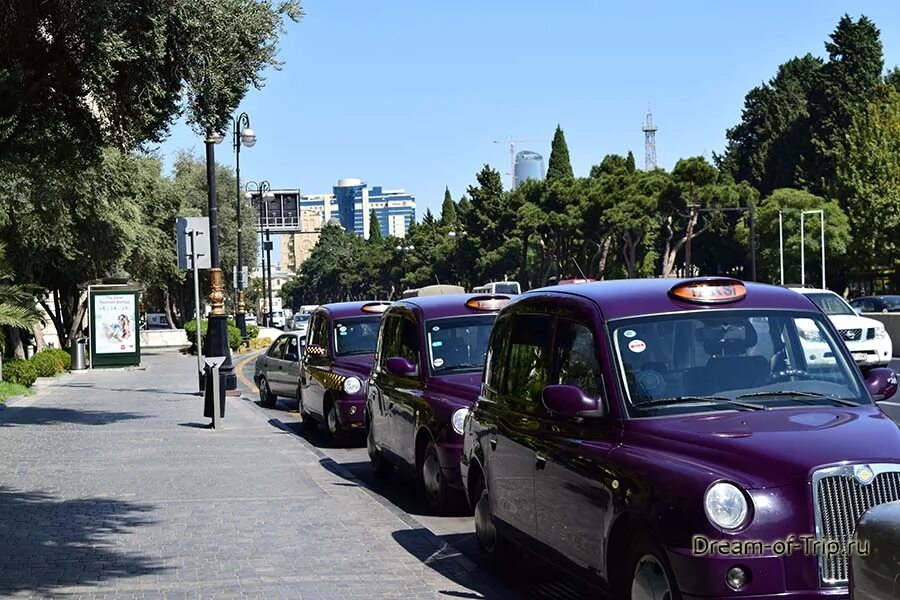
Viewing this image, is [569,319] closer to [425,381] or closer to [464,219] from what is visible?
[425,381]

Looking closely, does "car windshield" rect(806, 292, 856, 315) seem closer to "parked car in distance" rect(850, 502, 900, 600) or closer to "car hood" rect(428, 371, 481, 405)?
"car hood" rect(428, 371, 481, 405)

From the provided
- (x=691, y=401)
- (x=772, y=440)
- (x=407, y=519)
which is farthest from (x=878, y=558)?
(x=407, y=519)

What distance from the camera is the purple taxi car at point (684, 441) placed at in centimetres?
512

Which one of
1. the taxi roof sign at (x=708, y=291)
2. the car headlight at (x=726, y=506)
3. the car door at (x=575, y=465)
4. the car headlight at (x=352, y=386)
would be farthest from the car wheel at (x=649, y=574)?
the car headlight at (x=352, y=386)

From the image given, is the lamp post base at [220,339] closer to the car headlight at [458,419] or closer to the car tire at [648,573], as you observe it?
the car headlight at [458,419]

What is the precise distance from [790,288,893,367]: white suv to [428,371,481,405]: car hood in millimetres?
14110

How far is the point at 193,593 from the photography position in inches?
293

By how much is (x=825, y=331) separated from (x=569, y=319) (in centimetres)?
143

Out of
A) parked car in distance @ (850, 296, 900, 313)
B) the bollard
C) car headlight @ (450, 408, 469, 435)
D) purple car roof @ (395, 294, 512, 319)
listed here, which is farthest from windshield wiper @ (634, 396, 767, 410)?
parked car in distance @ (850, 296, 900, 313)

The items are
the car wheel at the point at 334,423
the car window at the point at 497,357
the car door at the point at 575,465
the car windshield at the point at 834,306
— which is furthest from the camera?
the car windshield at the point at 834,306

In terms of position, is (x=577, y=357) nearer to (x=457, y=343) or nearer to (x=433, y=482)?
(x=433, y=482)

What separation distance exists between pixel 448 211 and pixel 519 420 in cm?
13632

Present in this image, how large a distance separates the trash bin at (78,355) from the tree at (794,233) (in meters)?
53.4

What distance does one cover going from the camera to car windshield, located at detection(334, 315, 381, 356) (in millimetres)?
16578
